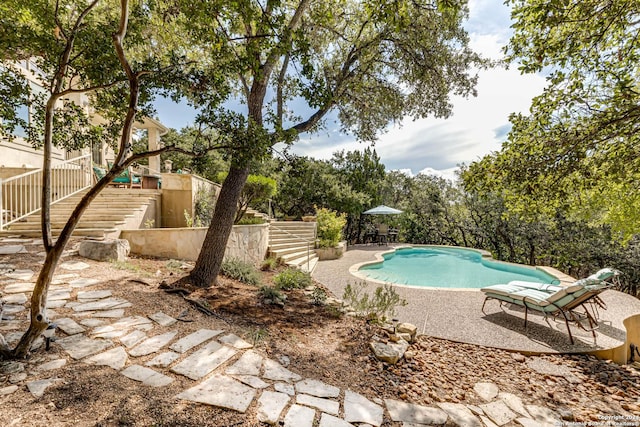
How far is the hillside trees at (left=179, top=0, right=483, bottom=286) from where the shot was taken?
3461 millimetres

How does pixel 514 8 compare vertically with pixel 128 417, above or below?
above

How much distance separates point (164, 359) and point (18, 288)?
2954 mm

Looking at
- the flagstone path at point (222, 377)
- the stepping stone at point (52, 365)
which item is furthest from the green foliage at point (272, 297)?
the stepping stone at point (52, 365)

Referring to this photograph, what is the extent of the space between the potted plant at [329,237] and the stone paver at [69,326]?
8.97 metres

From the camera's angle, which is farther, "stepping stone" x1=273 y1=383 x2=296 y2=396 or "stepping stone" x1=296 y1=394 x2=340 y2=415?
"stepping stone" x1=273 y1=383 x2=296 y2=396

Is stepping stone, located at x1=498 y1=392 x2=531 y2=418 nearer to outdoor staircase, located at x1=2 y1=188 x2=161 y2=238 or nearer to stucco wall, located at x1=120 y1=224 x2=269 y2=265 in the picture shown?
stucco wall, located at x1=120 y1=224 x2=269 y2=265

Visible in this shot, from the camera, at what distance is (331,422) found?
215 cm

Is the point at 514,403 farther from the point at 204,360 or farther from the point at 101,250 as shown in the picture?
the point at 101,250

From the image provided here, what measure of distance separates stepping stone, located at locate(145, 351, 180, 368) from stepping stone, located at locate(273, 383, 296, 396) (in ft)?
3.38

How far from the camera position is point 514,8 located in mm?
3789

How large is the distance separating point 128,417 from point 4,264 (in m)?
4.95

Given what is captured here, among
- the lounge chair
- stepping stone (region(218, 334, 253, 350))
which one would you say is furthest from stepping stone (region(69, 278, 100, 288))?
the lounge chair

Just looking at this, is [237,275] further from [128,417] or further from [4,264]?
[128,417]

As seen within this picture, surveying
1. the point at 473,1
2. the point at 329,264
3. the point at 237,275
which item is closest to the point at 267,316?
the point at 237,275
